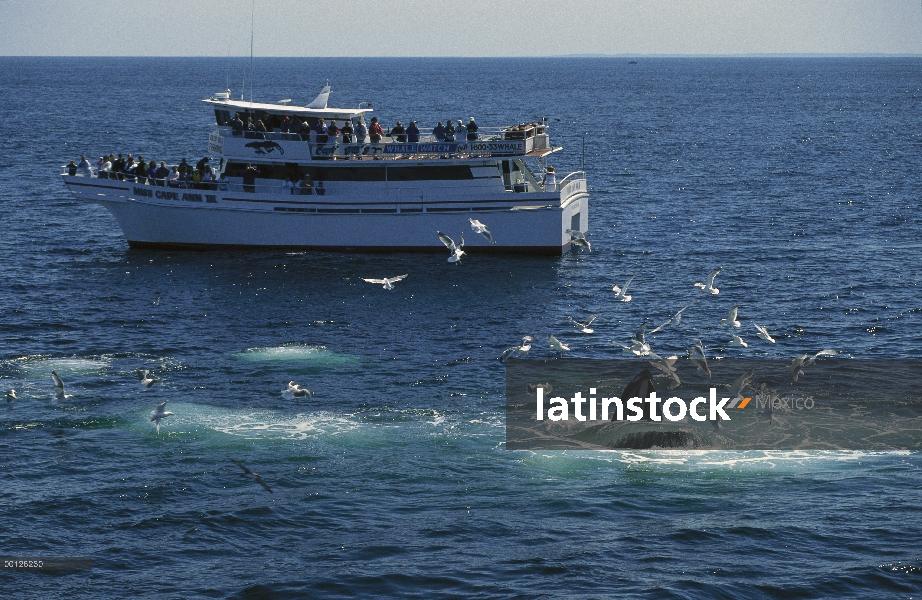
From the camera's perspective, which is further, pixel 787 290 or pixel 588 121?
pixel 588 121

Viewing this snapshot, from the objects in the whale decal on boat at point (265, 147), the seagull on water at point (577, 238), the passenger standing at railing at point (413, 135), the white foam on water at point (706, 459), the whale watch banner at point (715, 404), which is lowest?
the white foam on water at point (706, 459)

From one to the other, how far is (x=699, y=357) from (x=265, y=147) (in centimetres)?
2997

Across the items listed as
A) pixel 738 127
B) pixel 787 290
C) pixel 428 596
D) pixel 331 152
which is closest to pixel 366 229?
pixel 331 152

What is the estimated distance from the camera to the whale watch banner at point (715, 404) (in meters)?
35.0

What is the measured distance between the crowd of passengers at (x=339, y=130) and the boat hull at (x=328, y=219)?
3148 millimetres

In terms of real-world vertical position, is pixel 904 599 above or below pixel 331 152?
below

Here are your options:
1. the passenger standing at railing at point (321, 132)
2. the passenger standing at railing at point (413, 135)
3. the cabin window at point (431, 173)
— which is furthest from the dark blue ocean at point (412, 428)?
the passenger standing at railing at point (413, 135)

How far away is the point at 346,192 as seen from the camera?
6028 centimetres

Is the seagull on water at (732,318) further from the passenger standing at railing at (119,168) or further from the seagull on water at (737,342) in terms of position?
the passenger standing at railing at (119,168)

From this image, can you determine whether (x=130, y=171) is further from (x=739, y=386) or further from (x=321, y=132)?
(x=739, y=386)

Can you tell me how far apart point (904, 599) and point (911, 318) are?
85.3ft

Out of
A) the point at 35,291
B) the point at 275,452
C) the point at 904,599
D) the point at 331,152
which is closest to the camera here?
the point at 904,599

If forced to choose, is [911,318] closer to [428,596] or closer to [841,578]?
[841,578]

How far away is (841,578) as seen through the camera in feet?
87.9
